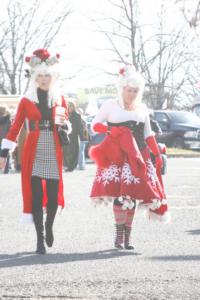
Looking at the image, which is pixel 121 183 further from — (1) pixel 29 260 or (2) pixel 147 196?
(1) pixel 29 260

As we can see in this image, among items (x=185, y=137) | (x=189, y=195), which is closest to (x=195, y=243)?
(x=189, y=195)

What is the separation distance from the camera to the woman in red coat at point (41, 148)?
8617 millimetres

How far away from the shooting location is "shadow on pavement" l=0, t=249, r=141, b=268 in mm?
7832

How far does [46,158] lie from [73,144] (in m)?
12.9

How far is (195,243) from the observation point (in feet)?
29.8

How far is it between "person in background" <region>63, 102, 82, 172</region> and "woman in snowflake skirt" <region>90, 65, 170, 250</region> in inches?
474

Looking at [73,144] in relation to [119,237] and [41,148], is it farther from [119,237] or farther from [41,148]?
[41,148]

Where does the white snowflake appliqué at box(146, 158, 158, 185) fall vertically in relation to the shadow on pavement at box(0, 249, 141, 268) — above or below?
above

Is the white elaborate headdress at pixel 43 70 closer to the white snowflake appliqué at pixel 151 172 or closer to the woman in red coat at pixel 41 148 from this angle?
the woman in red coat at pixel 41 148

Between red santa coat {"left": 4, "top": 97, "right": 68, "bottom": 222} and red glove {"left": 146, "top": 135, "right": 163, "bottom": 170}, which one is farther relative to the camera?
red glove {"left": 146, "top": 135, "right": 163, "bottom": 170}

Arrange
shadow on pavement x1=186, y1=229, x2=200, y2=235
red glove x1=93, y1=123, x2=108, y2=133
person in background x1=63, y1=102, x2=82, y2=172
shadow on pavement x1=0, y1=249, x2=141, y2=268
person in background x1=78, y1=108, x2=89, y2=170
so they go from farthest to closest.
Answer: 1. person in background x1=78, y1=108, x2=89, y2=170
2. person in background x1=63, y1=102, x2=82, y2=172
3. shadow on pavement x1=186, y1=229, x2=200, y2=235
4. red glove x1=93, y1=123, x2=108, y2=133
5. shadow on pavement x1=0, y1=249, x2=141, y2=268

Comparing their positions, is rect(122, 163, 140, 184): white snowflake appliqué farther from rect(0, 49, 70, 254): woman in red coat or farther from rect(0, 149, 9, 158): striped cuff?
rect(0, 149, 9, 158): striped cuff

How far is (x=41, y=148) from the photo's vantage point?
8.62 m

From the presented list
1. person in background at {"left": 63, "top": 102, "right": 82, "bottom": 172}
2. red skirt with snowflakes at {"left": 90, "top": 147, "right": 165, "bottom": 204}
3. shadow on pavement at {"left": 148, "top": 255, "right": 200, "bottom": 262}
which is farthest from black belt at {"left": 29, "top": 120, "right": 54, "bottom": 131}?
person in background at {"left": 63, "top": 102, "right": 82, "bottom": 172}
